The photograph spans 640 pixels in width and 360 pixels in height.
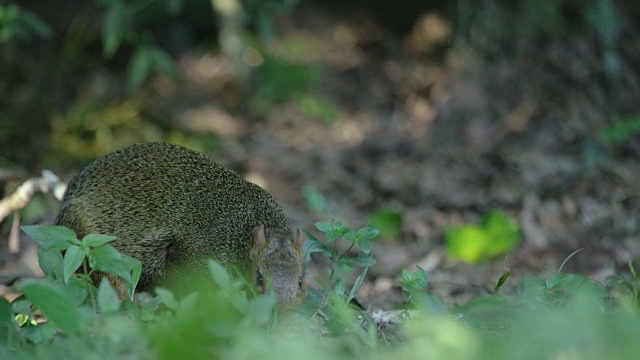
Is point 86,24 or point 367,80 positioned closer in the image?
point 86,24

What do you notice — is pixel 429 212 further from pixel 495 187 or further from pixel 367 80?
pixel 367 80

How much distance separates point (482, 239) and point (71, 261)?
8.77 ft

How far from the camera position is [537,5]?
21.5ft

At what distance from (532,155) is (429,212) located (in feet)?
3.10

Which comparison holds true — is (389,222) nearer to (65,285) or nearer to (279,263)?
(279,263)

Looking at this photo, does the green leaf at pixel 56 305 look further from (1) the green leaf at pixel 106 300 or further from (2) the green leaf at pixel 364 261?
(2) the green leaf at pixel 364 261

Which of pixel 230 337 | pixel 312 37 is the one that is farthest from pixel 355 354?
pixel 312 37

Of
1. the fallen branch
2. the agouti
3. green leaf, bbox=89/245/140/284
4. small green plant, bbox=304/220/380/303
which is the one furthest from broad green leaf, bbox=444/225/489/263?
green leaf, bbox=89/245/140/284

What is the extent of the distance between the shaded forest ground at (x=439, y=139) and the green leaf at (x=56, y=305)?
2.04 m

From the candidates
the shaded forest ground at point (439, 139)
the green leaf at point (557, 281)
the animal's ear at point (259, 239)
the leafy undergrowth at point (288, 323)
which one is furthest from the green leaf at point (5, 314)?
the shaded forest ground at point (439, 139)

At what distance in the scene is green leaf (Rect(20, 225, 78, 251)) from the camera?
9.25 ft

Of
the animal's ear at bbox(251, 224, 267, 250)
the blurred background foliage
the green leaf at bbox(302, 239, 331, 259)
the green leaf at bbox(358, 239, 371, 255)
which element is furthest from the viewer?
the blurred background foliage

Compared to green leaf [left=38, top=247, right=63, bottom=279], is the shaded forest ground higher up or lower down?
lower down

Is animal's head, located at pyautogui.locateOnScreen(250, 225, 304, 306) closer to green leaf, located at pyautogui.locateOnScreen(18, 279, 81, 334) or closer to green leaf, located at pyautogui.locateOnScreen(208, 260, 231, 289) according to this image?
green leaf, located at pyautogui.locateOnScreen(208, 260, 231, 289)
